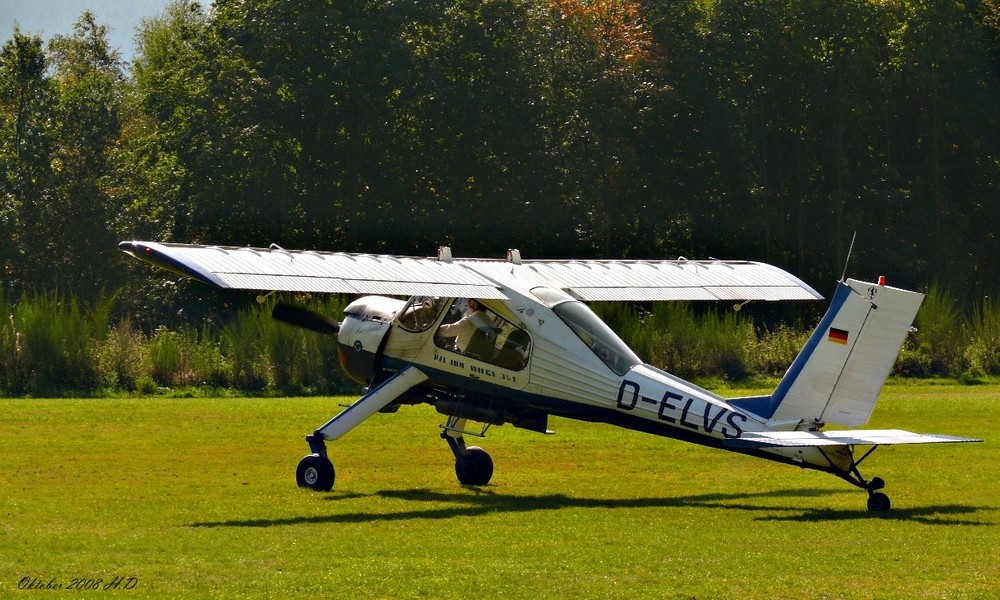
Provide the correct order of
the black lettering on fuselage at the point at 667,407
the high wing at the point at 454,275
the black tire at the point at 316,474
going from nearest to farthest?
the high wing at the point at 454,275
the black lettering on fuselage at the point at 667,407
the black tire at the point at 316,474

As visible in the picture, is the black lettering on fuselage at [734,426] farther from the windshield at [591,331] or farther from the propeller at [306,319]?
the propeller at [306,319]

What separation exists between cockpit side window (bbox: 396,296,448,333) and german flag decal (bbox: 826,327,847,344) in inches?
163

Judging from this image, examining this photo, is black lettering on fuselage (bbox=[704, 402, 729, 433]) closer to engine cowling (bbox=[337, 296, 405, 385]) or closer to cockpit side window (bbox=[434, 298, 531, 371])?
cockpit side window (bbox=[434, 298, 531, 371])

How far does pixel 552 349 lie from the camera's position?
46.4 feet

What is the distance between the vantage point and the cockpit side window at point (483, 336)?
14.4m

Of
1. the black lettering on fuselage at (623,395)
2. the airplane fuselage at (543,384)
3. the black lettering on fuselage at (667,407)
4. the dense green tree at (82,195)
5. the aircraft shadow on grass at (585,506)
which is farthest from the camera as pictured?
the dense green tree at (82,195)

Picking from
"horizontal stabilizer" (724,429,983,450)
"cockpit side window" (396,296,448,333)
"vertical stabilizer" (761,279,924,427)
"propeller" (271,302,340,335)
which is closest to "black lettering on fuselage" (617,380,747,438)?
"horizontal stabilizer" (724,429,983,450)

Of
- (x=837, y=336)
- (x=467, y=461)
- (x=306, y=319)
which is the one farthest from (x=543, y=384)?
(x=306, y=319)

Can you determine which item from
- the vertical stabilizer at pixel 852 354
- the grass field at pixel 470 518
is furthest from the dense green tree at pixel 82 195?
the vertical stabilizer at pixel 852 354

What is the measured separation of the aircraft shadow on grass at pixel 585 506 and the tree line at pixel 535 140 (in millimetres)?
24909

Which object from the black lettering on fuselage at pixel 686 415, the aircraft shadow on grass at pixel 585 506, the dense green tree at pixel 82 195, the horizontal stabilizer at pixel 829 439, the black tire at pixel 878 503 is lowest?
the aircraft shadow on grass at pixel 585 506

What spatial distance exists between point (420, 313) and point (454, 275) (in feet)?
2.67

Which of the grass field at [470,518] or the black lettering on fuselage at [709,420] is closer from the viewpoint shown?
the grass field at [470,518]

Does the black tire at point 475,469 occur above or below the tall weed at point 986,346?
below
